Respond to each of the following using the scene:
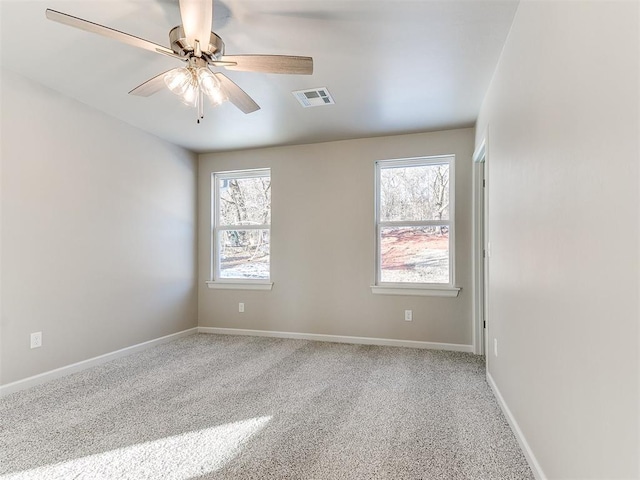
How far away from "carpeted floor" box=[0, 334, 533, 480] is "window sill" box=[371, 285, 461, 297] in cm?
73

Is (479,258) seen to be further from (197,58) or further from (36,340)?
(36,340)

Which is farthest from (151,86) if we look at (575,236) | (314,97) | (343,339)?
(343,339)

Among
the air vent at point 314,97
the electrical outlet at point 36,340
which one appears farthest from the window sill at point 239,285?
the air vent at point 314,97

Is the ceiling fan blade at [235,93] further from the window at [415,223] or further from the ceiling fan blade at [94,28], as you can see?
the window at [415,223]

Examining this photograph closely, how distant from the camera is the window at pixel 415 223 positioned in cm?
405

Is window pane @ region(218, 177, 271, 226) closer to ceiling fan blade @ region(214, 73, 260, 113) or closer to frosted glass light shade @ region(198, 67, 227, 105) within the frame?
ceiling fan blade @ region(214, 73, 260, 113)

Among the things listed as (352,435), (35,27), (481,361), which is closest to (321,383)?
(352,435)

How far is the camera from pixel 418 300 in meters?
4.06

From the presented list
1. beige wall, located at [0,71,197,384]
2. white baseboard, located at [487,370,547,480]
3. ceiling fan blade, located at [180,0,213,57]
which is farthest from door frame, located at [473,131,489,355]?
beige wall, located at [0,71,197,384]

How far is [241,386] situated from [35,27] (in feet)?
8.92

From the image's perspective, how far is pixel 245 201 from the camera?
483 cm

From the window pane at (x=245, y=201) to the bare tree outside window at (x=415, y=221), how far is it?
1.47 metres

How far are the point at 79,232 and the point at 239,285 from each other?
1.94m

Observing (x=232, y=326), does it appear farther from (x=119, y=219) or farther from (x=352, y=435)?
(x=352, y=435)
